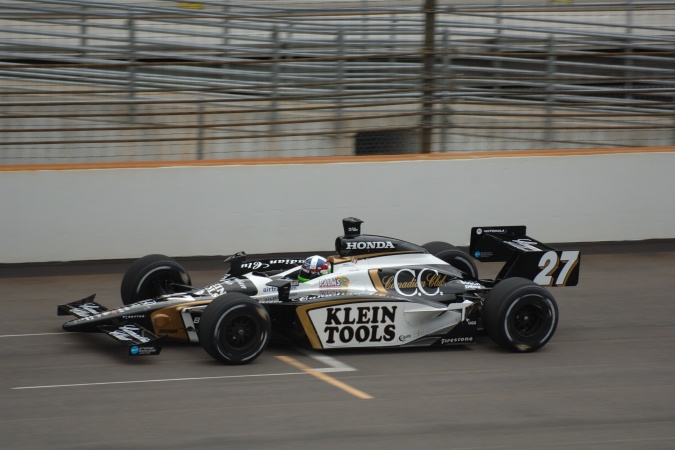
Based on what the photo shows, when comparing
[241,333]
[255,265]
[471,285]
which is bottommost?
[241,333]

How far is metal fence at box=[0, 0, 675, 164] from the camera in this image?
43.2 feet

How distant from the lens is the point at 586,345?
9477mm

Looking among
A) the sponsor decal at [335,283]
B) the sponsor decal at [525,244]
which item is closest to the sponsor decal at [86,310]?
the sponsor decal at [335,283]

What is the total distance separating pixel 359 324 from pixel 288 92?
20.5 feet

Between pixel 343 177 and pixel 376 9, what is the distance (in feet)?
9.60

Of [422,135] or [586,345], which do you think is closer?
[586,345]

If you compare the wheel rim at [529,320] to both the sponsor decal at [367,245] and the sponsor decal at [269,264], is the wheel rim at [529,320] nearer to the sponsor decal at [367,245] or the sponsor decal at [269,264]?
the sponsor decal at [367,245]

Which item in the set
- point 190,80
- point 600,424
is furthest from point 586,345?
point 190,80

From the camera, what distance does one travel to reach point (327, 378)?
26.8 feet

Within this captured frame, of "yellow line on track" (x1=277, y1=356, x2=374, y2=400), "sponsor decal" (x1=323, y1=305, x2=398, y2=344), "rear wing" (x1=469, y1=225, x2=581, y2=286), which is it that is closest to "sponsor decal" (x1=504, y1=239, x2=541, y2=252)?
"rear wing" (x1=469, y1=225, x2=581, y2=286)

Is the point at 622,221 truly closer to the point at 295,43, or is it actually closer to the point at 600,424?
the point at 295,43

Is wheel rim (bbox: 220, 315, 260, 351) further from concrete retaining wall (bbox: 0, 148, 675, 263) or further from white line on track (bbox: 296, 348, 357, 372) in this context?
concrete retaining wall (bbox: 0, 148, 675, 263)

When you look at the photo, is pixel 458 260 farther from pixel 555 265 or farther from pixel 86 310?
pixel 86 310

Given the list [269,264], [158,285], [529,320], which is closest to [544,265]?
[529,320]
